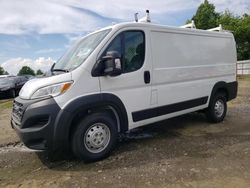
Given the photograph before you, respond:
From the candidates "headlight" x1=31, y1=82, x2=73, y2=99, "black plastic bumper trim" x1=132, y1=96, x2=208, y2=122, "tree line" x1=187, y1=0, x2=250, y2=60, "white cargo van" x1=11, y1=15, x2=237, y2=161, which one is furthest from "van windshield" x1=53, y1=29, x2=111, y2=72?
"tree line" x1=187, y1=0, x2=250, y2=60

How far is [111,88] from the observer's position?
5.13 metres

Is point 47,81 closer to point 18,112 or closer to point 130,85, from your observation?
point 18,112

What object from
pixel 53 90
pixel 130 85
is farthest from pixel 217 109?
pixel 53 90

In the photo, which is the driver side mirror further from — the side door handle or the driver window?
the side door handle

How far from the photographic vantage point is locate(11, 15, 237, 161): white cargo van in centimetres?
462

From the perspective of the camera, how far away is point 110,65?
16.1 ft

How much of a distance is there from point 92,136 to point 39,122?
0.89 meters

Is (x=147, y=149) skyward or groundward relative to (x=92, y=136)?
groundward

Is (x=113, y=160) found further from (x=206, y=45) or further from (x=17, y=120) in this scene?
(x=206, y=45)

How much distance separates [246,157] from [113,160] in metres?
2.17

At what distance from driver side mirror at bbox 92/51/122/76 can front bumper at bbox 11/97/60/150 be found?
91 cm

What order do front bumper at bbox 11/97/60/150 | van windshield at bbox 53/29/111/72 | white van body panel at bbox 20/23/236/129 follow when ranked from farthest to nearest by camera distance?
van windshield at bbox 53/29/111/72 < white van body panel at bbox 20/23/236/129 < front bumper at bbox 11/97/60/150

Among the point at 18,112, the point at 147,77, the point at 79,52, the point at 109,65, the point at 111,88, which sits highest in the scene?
the point at 79,52

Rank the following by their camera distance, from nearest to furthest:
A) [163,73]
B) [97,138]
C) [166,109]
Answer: [97,138] < [163,73] < [166,109]
